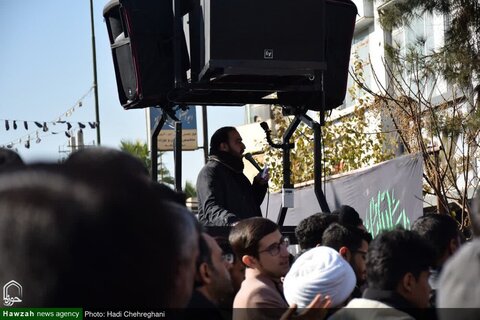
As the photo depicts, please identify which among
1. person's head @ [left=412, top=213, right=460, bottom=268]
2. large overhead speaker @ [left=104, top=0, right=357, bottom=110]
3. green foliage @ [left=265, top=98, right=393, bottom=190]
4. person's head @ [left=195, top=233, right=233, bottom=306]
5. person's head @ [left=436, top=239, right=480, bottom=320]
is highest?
large overhead speaker @ [left=104, top=0, right=357, bottom=110]

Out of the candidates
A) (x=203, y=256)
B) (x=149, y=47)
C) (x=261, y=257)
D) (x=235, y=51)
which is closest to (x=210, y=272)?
(x=203, y=256)

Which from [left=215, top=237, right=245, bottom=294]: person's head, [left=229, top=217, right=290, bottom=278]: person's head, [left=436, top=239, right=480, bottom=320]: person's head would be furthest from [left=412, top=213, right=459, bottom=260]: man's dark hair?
[left=436, top=239, right=480, bottom=320]: person's head

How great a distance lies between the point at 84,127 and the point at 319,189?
27.3 meters

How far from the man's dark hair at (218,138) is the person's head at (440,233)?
2.23m

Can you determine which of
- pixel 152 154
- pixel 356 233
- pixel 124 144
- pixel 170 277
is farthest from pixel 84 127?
pixel 170 277

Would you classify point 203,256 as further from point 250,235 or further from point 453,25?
point 453,25

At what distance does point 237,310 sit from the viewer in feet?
15.0

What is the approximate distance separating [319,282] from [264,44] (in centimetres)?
300

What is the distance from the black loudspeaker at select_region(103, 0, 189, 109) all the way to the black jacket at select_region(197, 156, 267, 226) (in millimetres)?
616

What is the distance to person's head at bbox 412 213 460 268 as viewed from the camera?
483 cm

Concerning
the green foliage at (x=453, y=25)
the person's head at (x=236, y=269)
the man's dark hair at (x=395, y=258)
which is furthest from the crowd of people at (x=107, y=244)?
the green foliage at (x=453, y=25)

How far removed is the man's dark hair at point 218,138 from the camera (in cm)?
702

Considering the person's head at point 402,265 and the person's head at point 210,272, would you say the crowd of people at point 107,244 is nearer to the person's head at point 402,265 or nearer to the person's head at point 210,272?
the person's head at point 210,272

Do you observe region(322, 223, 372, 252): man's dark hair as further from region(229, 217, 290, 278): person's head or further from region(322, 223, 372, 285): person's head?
region(229, 217, 290, 278): person's head
